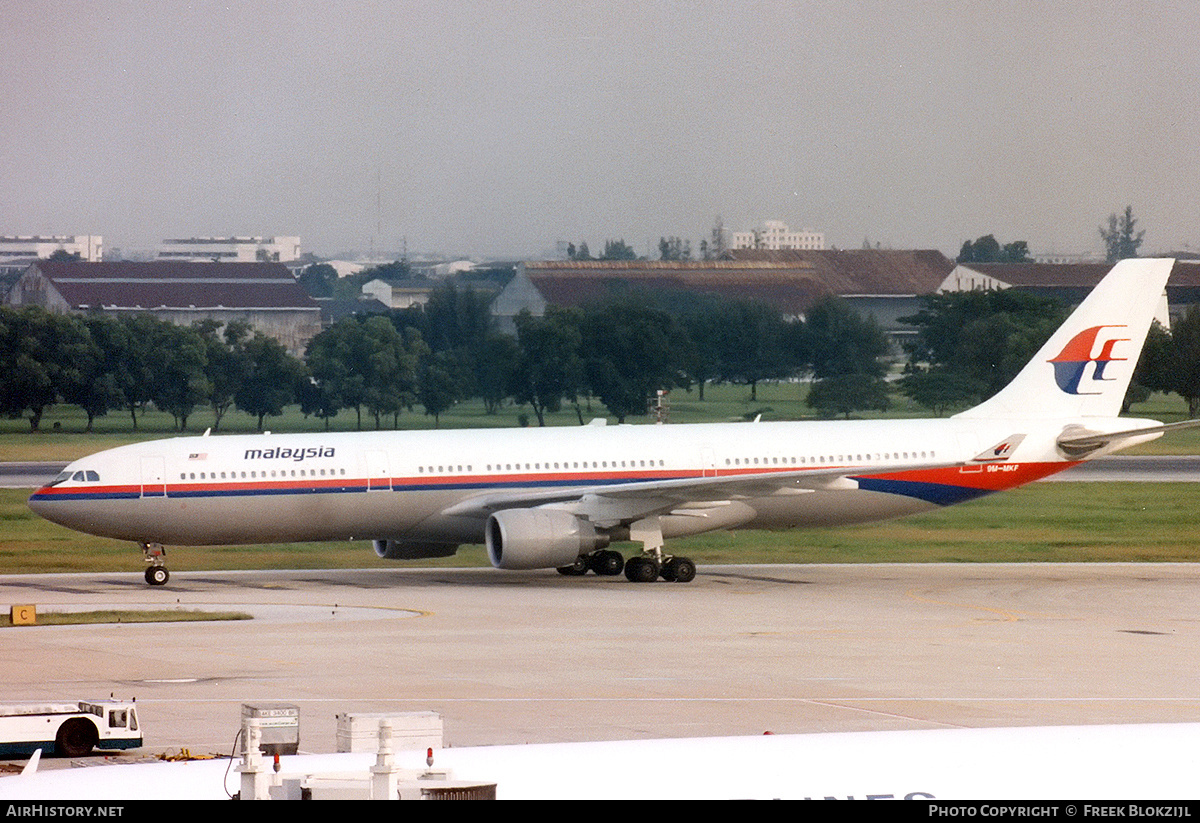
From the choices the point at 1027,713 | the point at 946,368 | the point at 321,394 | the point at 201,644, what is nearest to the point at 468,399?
the point at 321,394

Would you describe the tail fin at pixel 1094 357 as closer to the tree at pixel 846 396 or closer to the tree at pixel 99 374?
the tree at pixel 846 396

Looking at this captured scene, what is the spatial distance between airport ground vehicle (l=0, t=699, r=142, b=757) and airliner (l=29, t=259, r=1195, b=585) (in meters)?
20.9

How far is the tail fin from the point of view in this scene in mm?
50438

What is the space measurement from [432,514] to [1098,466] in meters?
→ 43.1

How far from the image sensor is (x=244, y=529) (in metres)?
45.1

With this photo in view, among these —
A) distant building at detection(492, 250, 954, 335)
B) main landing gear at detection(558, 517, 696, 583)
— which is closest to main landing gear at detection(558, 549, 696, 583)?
main landing gear at detection(558, 517, 696, 583)

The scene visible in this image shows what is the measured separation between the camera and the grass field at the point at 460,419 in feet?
280

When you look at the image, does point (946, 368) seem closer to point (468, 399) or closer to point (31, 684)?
point (468, 399)

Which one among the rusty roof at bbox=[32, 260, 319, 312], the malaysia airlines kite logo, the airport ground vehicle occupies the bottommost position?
the airport ground vehicle

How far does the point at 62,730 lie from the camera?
2311 cm

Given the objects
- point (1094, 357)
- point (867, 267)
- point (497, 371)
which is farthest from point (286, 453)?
point (867, 267)

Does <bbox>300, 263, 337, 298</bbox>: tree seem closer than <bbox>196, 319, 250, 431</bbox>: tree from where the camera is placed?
No

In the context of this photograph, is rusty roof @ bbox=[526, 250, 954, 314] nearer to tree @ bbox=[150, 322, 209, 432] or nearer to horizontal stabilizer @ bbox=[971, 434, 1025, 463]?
tree @ bbox=[150, 322, 209, 432]

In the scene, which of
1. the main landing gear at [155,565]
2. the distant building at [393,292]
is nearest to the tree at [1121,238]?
the distant building at [393,292]
